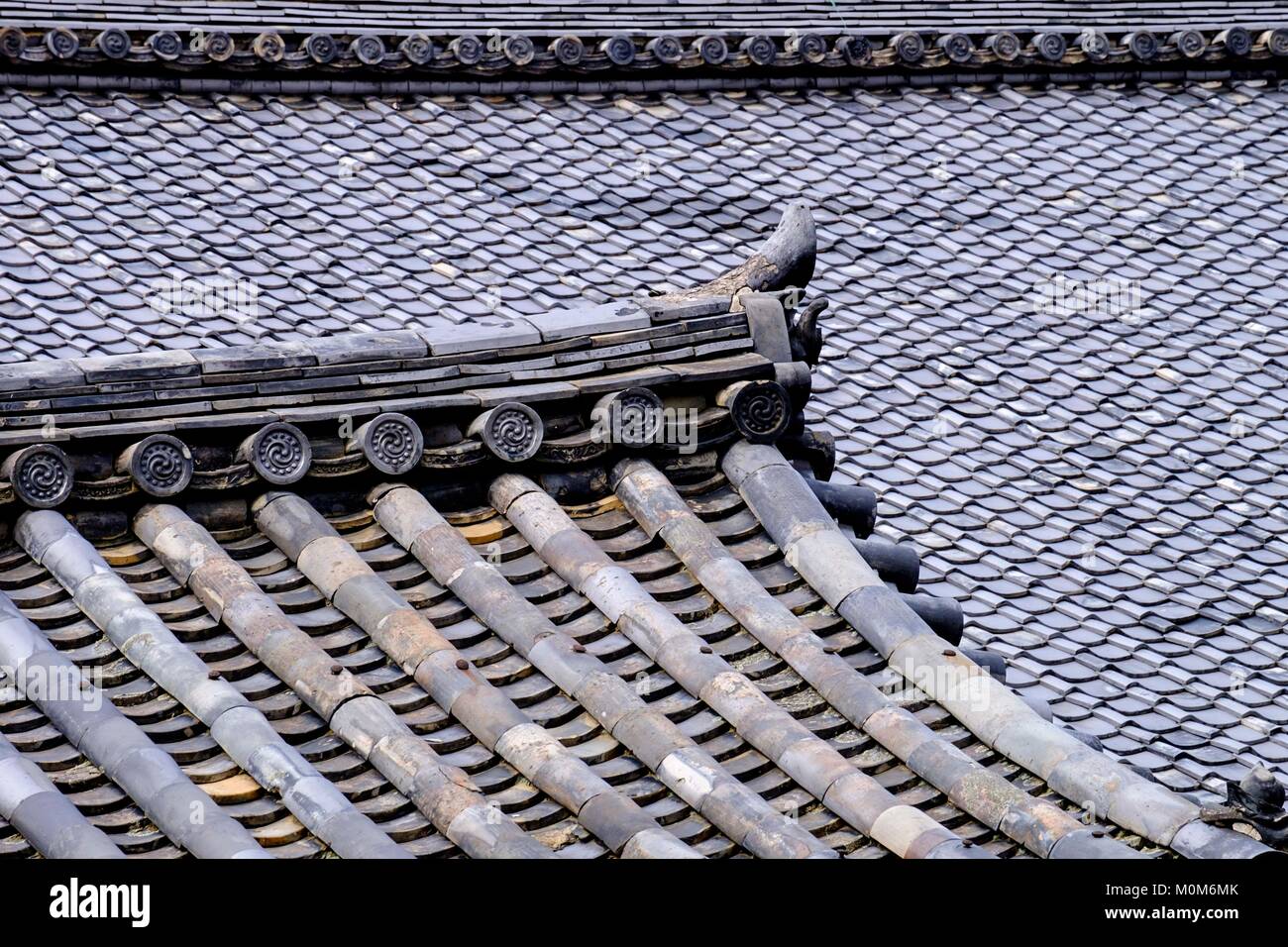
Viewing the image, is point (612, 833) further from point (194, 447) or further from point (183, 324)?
point (183, 324)

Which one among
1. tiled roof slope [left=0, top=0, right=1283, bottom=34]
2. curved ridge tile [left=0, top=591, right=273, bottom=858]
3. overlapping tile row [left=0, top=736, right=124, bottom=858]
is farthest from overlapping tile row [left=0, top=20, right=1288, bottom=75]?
overlapping tile row [left=0, top=736, right=124, bottom=858]

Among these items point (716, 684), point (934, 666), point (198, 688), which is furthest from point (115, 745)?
point (934, 666)

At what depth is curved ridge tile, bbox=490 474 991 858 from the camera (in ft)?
17.0

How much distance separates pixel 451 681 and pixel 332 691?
1.11ft

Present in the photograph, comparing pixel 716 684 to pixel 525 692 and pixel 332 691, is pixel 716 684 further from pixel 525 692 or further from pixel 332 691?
pixel 332 691

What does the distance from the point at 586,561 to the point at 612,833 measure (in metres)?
1.16

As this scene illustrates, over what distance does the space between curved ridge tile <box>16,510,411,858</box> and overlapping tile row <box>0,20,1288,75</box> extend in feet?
21.0

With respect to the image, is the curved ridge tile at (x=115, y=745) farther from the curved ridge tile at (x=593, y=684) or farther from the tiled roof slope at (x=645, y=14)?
the tiled roof slope at (x=645, y=14)

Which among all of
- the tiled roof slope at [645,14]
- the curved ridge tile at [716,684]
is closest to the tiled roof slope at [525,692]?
the curved ridge tile at [716,684]

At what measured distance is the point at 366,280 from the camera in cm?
1030

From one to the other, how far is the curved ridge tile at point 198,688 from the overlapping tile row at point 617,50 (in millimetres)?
6389

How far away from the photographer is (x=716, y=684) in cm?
564

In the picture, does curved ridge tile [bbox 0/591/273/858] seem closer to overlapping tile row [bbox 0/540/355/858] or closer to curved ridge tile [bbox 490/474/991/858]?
overlapping tile row [bbox 0/540/355/858]
